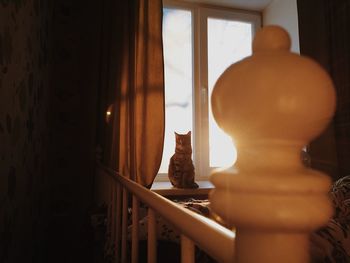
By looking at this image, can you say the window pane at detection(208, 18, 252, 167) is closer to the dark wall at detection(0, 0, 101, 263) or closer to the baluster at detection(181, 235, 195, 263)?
the dark wall at detection(0, 0, 101, 263)

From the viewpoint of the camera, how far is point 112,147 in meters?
1.62

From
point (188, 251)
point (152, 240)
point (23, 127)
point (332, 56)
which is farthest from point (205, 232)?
point (332, 56)

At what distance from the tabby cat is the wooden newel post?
5.15 ft

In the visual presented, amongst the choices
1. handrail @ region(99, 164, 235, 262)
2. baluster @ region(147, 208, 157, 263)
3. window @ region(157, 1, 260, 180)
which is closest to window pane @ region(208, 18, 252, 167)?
window @ region(157, 1, 260, 180)

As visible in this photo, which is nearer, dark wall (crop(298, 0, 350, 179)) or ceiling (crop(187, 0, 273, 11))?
dark wall (crop(298, 0, 350, 179))

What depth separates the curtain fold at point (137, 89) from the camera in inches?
62.5

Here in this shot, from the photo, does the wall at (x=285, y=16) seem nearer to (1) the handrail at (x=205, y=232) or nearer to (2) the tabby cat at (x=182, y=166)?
(2) the tabby cat at (x=182, y=166)

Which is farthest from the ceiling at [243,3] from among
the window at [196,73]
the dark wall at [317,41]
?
the dark wall at [317,41]

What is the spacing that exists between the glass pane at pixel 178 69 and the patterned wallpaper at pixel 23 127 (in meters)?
0.92

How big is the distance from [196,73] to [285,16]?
834mm

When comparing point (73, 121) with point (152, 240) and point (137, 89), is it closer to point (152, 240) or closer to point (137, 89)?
point (137, 89)

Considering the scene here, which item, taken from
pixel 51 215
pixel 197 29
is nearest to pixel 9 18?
pixel 51 215

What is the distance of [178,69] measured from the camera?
2170 mm

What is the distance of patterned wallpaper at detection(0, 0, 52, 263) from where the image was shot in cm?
91
